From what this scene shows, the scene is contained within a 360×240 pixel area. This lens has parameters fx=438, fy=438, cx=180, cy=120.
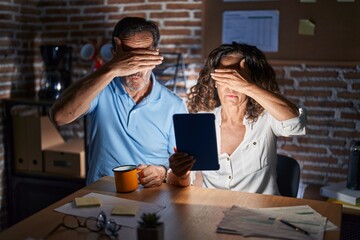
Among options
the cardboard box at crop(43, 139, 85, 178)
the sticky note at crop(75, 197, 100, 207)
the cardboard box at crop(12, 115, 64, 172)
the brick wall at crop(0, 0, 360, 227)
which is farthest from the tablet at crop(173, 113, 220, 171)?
the cardboard box at crop(12, 115, 64, 172)

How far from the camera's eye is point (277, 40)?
9.75ft

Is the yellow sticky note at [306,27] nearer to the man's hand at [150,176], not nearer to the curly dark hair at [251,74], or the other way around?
the curly dark hair at [251,74]

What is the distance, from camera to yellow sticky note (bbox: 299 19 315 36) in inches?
114

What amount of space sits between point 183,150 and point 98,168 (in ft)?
2.00

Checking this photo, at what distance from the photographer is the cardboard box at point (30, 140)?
3.22 m

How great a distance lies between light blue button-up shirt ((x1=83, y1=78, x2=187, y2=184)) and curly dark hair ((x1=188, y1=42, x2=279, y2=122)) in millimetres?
132

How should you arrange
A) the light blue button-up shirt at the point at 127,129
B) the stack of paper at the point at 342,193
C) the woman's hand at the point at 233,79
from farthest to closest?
the stack of paper at the point at 342,193
the light blue button-up shirt at the point at 127,129
the woman's hand at the point at 233,79

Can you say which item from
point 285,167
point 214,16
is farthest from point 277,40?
point 285,167

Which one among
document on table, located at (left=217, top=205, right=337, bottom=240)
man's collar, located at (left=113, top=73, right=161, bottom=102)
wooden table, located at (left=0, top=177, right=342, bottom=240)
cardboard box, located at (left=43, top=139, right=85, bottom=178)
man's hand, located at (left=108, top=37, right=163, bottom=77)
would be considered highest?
man's hand, located at (left=108, top=37, right=163, bottom=77)

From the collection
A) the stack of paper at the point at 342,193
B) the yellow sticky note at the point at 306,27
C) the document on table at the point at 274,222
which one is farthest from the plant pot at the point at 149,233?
the yellow sticky note at the point at 306,27

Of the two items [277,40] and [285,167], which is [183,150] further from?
[277,40]

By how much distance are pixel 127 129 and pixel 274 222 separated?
100cm

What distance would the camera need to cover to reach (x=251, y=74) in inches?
86.0

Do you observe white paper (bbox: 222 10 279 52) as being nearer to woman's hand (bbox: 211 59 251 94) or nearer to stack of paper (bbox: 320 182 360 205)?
stack of paper (bbox: 320 182 360 205)
